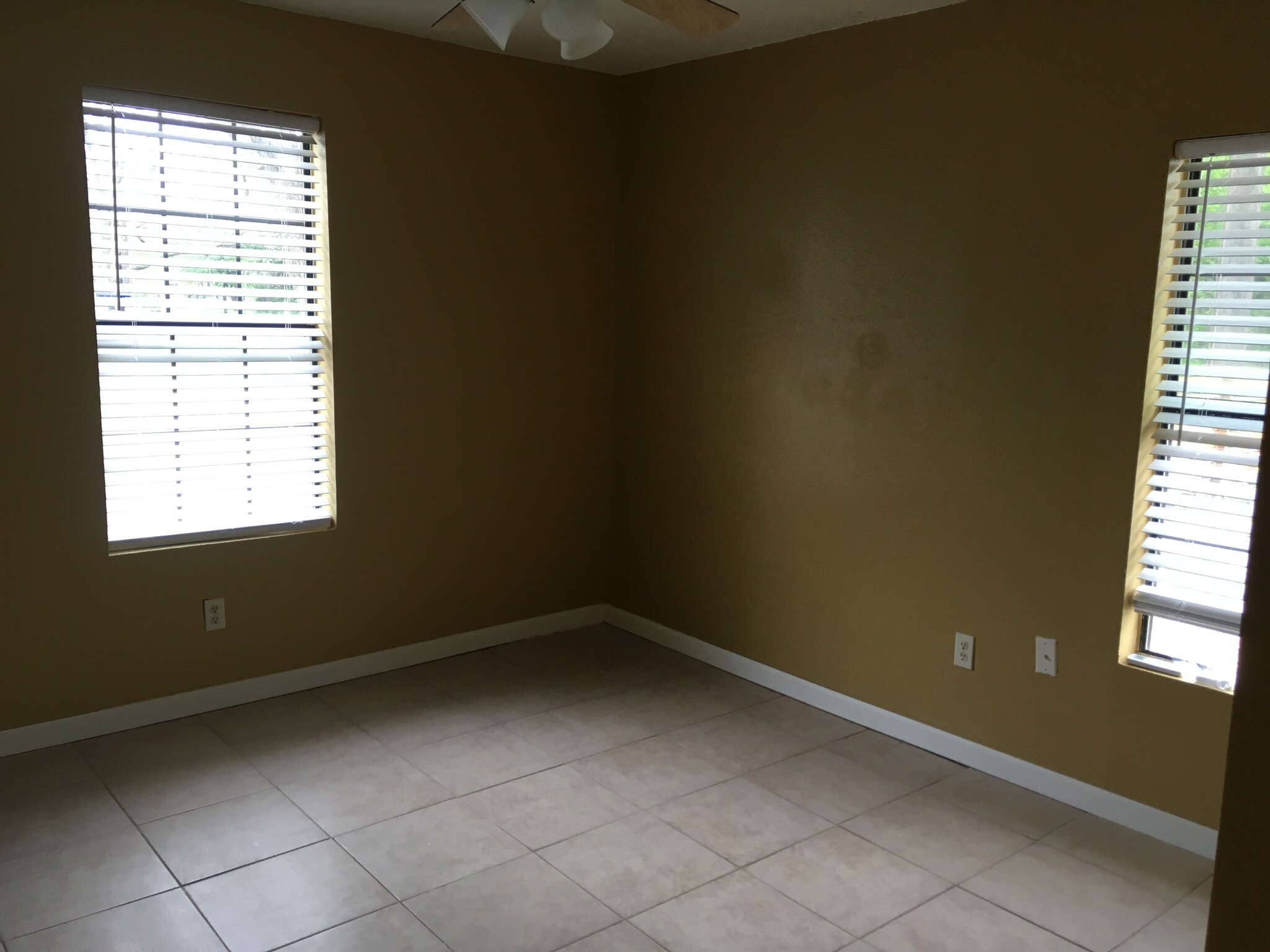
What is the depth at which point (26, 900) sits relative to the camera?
7.74 ft

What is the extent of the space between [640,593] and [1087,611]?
6.70ft

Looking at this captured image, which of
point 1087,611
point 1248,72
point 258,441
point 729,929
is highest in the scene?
point 1248,72

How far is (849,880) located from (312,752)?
1730 millimetres

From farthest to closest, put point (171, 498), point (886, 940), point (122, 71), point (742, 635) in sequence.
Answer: point (742, 635), point (171, 498), point (122, 71), point (886, 940)

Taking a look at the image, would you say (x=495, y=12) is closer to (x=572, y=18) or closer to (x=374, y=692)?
(x=572, y=18)

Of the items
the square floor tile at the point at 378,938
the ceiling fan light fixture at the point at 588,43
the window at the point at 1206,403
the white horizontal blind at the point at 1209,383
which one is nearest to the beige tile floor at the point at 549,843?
the square floor tile at the point at 378,938

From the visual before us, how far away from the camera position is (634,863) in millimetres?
2613

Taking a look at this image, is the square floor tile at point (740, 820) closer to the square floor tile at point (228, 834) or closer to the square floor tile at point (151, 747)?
the square floor tile at point (228, 834)

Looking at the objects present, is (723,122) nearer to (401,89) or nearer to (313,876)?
(401,89)

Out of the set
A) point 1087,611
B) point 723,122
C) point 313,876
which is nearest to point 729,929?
point 313,876

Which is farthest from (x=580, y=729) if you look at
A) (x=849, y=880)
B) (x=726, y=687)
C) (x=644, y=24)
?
(x=644, y=24)

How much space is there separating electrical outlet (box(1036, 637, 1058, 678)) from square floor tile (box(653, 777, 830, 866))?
0.81 meters

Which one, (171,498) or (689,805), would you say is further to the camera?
(171,498)

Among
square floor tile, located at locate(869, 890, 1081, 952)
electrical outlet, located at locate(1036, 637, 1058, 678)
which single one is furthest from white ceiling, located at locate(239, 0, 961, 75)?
square floor tile, located at locate(869, 890, 1081, 952)
